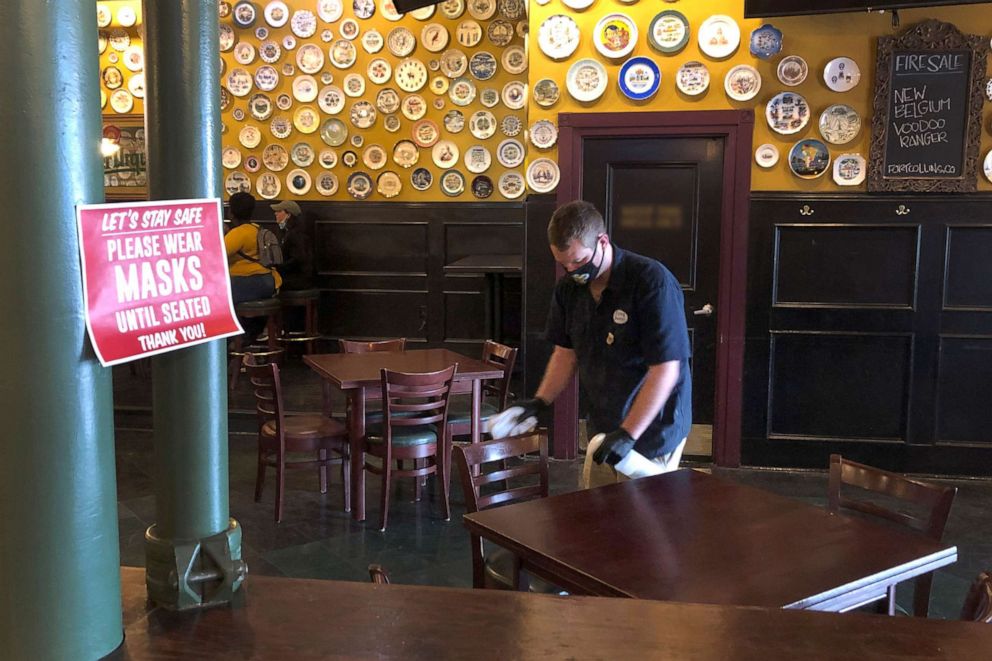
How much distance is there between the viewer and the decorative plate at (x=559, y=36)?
5.56m

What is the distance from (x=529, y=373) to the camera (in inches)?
233

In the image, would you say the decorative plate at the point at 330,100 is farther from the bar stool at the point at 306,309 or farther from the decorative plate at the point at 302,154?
the bar stool at the point at 306,309

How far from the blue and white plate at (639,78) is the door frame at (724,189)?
0.12 m

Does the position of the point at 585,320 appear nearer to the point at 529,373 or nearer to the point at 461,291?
the point at 529,373

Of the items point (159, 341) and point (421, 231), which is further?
point (421, 231)

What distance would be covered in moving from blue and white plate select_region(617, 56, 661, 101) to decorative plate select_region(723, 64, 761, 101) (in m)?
0.43

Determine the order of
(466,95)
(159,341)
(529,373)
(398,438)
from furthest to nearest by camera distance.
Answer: (466,95) < (529,373) < (398,438) < (159,341)

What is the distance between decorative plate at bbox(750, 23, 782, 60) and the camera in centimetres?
538

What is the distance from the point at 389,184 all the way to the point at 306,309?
1.51 meters

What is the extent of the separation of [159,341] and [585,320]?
87.6 inches

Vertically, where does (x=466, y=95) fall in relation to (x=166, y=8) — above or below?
above

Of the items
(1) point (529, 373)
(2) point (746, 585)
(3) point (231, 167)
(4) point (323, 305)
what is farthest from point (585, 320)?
(3) point (231, 167)

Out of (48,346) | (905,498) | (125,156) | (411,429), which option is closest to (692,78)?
(411,429)

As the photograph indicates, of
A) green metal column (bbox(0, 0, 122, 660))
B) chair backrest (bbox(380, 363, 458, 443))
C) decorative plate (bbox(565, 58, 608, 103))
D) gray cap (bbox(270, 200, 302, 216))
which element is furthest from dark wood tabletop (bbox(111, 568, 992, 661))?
gray cap (bbox(270, 200, 302, 216))
